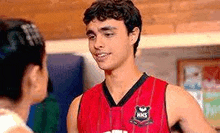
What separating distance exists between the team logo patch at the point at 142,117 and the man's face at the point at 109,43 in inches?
6.5

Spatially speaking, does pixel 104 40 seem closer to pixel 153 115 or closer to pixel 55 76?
pixel 153 115

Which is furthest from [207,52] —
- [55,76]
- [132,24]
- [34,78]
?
[34,78]

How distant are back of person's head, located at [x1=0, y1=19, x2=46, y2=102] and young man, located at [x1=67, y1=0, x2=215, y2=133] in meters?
0.59

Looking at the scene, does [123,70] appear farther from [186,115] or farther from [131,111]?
[186,115]

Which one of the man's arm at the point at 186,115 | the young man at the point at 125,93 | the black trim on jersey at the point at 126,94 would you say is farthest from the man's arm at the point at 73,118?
the man's arm at the point at 186,115

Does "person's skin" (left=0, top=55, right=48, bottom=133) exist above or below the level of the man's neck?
above

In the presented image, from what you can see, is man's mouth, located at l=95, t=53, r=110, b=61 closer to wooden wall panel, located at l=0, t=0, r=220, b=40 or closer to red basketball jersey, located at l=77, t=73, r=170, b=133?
red basketball jersey, located at l=77, t=73, r=170, b=133

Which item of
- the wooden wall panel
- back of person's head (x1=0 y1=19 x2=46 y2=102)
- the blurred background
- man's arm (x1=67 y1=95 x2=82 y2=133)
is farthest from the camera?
the wooden wall panel

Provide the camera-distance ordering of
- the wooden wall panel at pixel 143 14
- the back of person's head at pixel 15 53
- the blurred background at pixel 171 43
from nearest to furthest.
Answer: the back of person's head at pixel 15 53 → the blurred background at pixel 171 43 → the wooden wall panel at pixel 143 14

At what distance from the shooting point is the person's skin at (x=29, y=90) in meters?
0.77

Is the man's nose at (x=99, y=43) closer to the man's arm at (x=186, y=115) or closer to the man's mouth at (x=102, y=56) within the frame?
the man's mouth at (x=102, y=56)

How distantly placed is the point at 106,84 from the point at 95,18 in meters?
0.24

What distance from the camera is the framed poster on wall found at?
2.30m

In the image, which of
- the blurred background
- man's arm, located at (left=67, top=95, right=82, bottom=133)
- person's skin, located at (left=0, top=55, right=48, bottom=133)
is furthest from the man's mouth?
the blurred background
